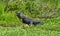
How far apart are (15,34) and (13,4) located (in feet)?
37.8

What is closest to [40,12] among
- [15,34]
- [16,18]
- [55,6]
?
[55,6]

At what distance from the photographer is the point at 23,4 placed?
20.0 meters

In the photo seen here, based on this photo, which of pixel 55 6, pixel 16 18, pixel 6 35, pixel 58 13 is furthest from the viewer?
pixel 55 6

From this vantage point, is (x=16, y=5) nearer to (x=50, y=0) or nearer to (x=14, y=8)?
(x=14, y=8)

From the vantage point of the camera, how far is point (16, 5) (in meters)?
20.1

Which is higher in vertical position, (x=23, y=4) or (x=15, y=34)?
(x=15, y=34)

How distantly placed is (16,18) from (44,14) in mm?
4820

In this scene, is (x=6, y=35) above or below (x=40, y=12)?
above

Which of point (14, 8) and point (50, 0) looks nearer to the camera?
point (14, 8)

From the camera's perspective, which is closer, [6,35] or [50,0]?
[6,35]

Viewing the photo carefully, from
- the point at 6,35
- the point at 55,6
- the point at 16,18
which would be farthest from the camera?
the point at 55,6

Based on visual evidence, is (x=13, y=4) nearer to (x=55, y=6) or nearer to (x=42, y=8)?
(x=42, y=8)

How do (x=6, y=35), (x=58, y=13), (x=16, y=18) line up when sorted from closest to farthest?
(x=6, y=35)
(x=16, y=18)
(x=58, y=13)

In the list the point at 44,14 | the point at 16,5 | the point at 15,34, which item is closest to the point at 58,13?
the point at 44,14
